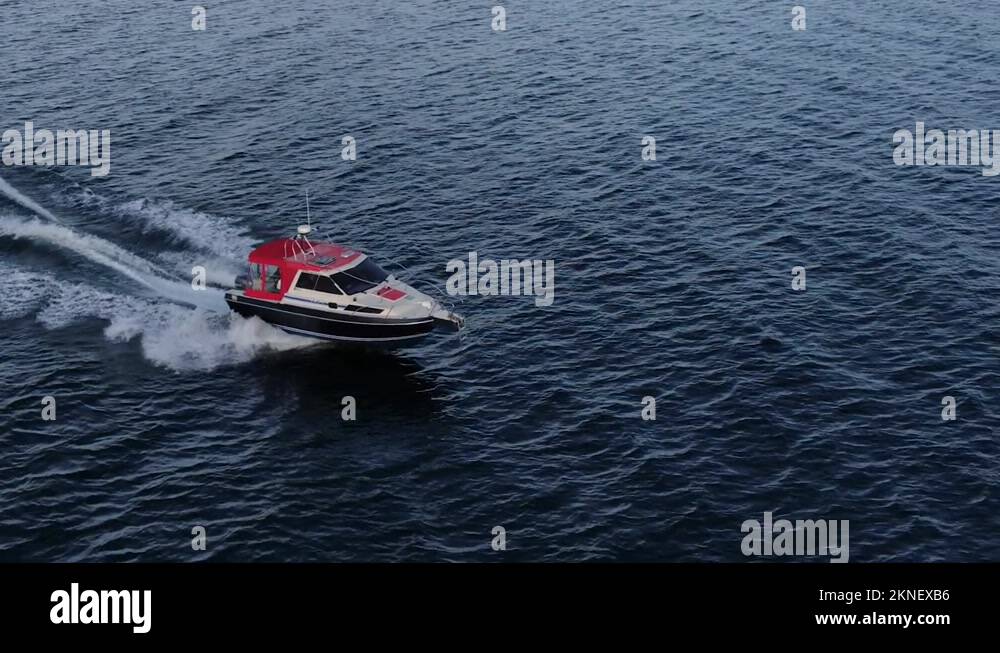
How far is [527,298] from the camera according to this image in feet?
238

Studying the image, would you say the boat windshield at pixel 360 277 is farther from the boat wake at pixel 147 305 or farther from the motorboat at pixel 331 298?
the boat wake at pixel 147 305

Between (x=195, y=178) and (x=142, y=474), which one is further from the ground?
(x=195, y=178)

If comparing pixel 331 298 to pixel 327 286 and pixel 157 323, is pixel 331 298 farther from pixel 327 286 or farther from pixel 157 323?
pixel 157 323

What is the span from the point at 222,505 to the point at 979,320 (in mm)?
41872

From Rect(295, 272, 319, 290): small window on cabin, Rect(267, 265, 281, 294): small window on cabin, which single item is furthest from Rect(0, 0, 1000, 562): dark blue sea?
Rect(295, 272, 319, 290): small window on cabin

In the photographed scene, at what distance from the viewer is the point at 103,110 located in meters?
104

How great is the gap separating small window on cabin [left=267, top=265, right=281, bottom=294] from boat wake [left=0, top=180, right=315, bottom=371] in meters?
2.30

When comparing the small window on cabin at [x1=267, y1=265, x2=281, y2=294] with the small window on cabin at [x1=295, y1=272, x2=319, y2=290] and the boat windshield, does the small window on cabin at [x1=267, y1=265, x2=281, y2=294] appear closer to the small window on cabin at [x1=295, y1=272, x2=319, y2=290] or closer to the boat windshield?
the small window on cabin at [x1=295, y1=272, x2=319, y2=290]

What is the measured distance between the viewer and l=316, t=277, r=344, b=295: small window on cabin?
66.8 meters

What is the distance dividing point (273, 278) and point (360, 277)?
509cm
